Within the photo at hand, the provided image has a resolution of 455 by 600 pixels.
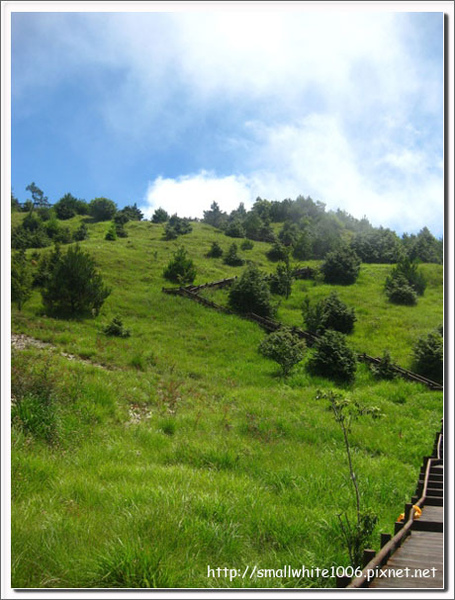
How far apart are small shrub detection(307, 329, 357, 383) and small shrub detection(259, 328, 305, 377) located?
1.11m

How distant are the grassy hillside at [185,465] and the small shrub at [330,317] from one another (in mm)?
8267

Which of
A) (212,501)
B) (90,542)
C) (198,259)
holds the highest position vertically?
(198,259)

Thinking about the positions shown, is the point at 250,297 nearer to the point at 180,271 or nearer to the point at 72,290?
the point at 180,271

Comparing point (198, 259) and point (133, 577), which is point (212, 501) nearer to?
point (133, 577)

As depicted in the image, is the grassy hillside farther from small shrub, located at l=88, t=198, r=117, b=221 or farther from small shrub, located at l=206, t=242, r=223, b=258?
small shrub, located at l=88, t=198, r=117, b=221

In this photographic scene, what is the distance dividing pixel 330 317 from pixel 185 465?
85.7 ft

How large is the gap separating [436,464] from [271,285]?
34.7 meters

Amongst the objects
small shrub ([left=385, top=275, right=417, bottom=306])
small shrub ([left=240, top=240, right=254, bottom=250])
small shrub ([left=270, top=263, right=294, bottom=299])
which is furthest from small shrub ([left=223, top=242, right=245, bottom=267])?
small shrub ([left=385, top=275, right=417, bottom=306])

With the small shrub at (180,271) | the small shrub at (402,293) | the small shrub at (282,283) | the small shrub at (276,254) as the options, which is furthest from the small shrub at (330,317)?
the small shrub at (276,254)

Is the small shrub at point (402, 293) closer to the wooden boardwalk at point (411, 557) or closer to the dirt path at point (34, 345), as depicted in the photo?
the dirt path at point (34, 345)

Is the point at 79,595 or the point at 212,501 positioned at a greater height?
the point at 79,595

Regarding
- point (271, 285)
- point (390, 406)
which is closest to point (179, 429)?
point (390, 406)

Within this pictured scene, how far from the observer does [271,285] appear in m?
42.2

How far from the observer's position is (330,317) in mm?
31609
